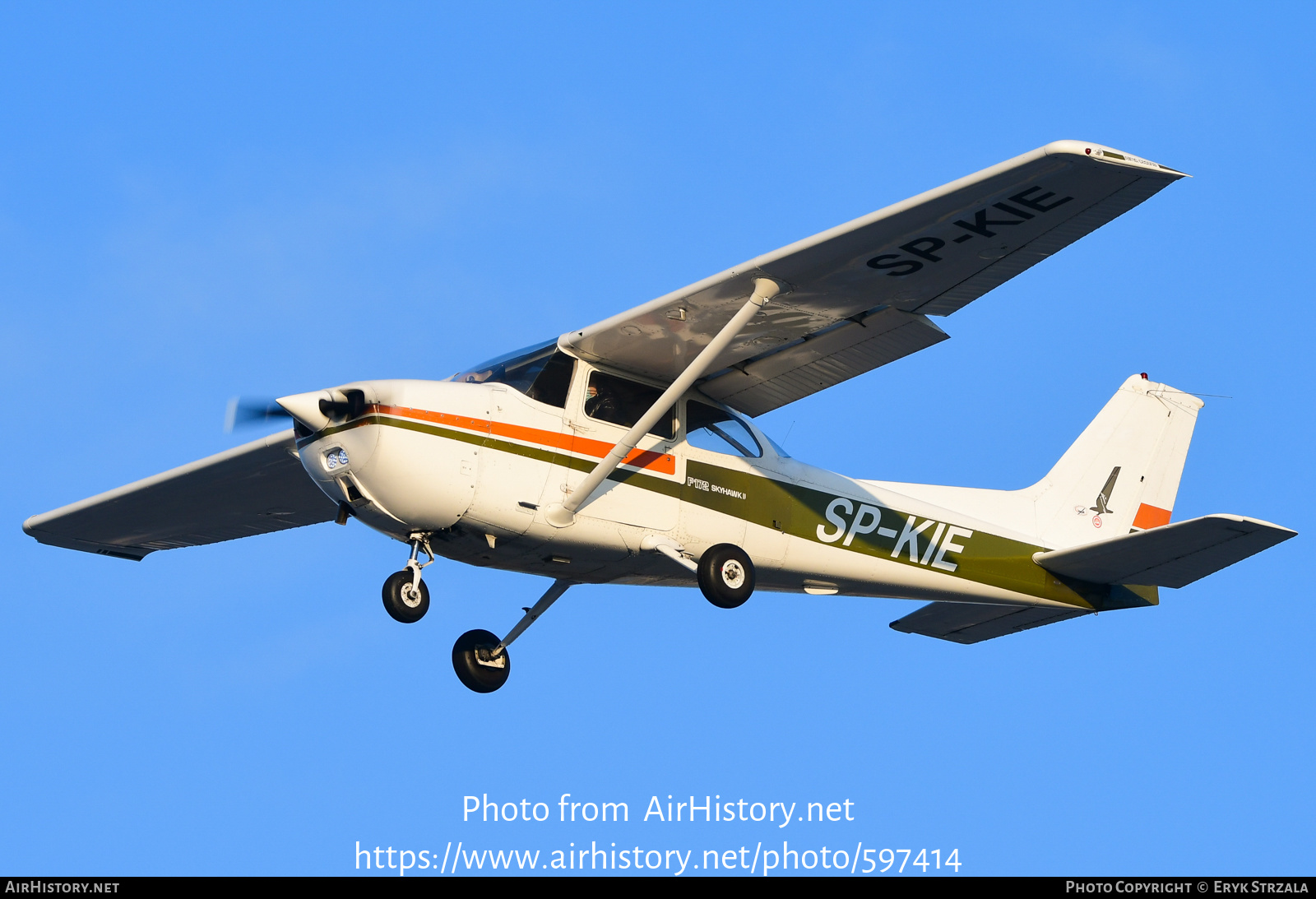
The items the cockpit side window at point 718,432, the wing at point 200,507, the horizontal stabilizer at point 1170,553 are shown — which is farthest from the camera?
the wing at point 200,507

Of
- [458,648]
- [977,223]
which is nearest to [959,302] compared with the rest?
[977,223]

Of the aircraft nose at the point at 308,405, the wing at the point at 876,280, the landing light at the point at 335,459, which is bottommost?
the landing light at the point at 335,459

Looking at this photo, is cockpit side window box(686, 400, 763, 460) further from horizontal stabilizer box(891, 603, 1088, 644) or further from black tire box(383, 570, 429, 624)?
horizontal stabilizer box(891, 603, 1088, 644)

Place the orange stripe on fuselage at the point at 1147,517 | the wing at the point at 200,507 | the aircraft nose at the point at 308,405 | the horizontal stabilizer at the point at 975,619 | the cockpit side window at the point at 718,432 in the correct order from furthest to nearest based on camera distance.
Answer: the orange stripe on fuselage at the point at 1147,517 → the horizontal stabilizer at the point at 975,619 → the wing at the point at 200,507 → the cockpit side window at the point at 718,432 → the aircraft nose at the point at 308,405

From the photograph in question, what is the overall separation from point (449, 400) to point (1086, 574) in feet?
21.7

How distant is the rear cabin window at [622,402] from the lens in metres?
12.7

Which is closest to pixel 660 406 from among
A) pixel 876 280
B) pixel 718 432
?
pixel 718 432

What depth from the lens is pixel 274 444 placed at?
14203mm

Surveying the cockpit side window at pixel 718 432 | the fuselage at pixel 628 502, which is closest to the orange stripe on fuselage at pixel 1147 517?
the fuselage at pixel 628 502

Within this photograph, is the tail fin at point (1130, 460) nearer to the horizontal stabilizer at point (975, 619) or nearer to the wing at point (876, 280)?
the horizontal stabilizer at point (975, 619)

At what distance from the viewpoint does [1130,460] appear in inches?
644

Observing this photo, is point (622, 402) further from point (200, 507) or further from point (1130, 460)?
point (1130, 460)

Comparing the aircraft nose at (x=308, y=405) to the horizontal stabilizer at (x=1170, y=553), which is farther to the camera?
the horizontal stabilizer at (x=1170, y=553)

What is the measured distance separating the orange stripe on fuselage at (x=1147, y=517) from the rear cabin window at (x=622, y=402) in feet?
19.3
